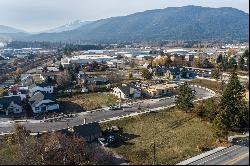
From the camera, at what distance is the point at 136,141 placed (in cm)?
3778

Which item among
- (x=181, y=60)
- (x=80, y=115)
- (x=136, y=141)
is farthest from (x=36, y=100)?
(x=181, y=60)

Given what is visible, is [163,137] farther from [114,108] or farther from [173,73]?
[173,73]

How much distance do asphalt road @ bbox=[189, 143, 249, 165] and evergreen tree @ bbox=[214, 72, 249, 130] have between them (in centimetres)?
329

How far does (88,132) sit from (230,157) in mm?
15106

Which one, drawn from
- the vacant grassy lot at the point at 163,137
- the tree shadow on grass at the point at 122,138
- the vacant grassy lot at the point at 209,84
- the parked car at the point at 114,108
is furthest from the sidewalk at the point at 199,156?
the vacant grassy lot at the point at 209,84

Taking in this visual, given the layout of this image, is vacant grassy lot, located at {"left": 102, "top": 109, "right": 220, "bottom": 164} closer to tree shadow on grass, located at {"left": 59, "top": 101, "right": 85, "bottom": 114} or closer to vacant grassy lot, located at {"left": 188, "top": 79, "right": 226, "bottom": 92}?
tree shadow on grass, located at {"left": 59, "top": 101, "right": 85, "bottom": 114}

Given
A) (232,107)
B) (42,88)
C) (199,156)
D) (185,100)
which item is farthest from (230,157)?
(42,88)

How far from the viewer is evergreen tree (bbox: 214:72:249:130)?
3572cm

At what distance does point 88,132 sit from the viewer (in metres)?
38.4

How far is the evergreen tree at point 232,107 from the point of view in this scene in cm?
3572

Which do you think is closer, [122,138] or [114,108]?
[122,138]

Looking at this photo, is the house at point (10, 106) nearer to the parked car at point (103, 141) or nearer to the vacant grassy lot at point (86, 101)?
the vacant grassy lot at point (86, 101)

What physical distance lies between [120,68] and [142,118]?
174ft

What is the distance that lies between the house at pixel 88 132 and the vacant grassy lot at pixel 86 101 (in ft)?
41.2
